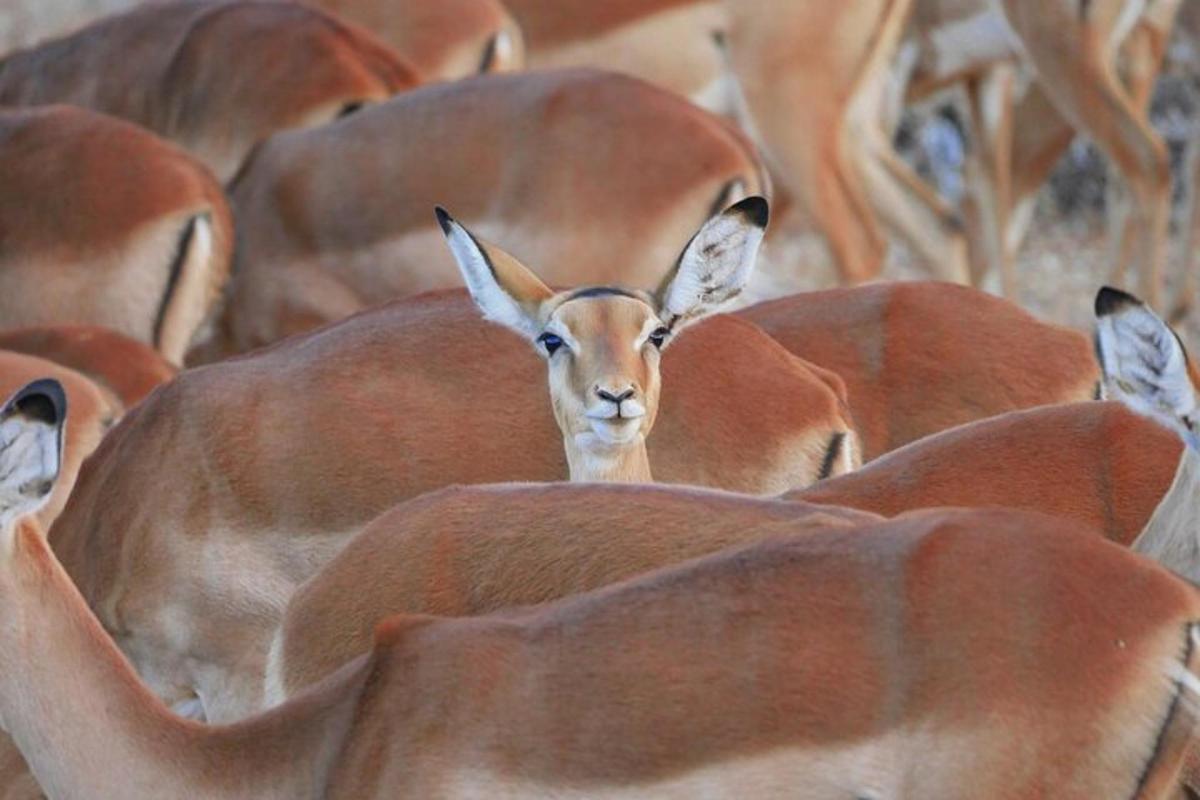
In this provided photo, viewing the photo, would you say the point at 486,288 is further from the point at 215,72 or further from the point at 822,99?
the point at 822,99

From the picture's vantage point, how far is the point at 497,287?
477cm

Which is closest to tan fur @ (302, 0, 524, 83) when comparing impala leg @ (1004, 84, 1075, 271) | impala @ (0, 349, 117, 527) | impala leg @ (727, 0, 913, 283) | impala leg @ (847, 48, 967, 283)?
impala leg @ (727, 0, 913, 283)

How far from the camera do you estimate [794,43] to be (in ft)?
28.5

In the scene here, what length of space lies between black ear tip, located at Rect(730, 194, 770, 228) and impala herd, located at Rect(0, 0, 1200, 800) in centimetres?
2

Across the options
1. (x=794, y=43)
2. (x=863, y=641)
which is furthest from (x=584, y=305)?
(x=794, y=43)

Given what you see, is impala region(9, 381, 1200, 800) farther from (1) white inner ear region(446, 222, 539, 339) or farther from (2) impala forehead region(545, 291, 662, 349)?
(1) white inner ear region(446, 222, 539, 339)

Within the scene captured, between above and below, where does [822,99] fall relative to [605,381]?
below

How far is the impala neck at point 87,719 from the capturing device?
3652 mm

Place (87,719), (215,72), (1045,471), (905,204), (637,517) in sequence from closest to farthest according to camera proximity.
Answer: (87,719) → (637,517) → (1045,471) → (215,72) → (905,204)

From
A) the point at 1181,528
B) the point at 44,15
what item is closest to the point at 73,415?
the point at 1181,528

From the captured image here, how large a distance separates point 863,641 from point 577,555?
0.67m

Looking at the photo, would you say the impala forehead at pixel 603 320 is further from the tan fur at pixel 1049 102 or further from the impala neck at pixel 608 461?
the tan fur at pixel 1049 102

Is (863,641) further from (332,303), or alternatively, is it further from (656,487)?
(332,303)

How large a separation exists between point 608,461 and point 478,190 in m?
2.55
